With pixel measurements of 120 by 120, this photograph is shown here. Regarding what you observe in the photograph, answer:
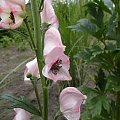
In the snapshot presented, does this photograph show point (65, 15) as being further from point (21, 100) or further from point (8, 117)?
point (21, 100)

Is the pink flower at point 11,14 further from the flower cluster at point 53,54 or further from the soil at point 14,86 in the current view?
the soil at point 14,86

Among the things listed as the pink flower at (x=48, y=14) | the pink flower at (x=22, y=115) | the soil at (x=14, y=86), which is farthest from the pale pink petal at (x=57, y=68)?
the soil at (x=14, y=86)

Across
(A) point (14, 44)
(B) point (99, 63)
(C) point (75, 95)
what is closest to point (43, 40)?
(C) point (75, 95)

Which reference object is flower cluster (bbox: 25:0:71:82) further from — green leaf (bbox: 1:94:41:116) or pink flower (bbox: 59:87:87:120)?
green leaf (bbox: 1:94:41:116)

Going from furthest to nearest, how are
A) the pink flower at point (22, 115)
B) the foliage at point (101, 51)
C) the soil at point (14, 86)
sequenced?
the soil at point (14, 86) < the foliage at point (101, 51) < the pink flower at point (22, 115)

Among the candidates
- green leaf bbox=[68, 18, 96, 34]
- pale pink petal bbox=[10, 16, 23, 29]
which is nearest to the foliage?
green leaf bbox=[68, 18, 96, 34]

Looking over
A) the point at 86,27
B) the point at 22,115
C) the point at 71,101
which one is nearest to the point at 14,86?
the point at 86,27
